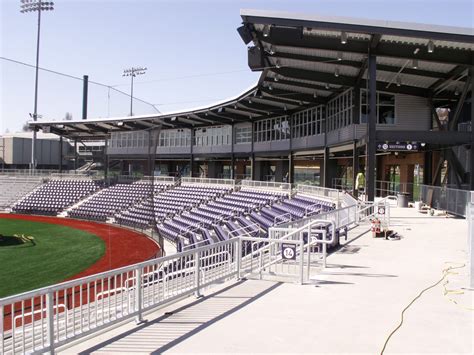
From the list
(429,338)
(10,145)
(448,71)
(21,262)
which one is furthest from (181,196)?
(10,145)

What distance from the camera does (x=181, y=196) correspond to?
127 ft

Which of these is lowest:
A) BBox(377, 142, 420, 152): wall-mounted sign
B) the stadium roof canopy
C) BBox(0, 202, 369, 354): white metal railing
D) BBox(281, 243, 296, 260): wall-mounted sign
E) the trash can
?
BBox(0, 202, 369, 354): white metal railing

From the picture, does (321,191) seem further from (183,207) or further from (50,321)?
(50,321)

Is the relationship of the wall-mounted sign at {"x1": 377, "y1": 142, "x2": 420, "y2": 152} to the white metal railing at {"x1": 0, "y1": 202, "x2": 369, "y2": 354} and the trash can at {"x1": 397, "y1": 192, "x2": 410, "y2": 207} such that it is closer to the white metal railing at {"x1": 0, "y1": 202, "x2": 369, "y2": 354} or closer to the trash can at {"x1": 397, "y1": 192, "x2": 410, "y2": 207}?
the trash can at {"x1": 397, "y1": 192, "x2": 410, "y2": 207}

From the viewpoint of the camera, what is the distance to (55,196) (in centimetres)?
4678

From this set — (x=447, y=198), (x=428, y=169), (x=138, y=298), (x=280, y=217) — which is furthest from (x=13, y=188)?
(x=138, y=298)

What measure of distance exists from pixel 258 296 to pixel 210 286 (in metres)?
1.20

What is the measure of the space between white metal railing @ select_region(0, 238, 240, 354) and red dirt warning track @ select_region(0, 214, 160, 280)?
8.00m

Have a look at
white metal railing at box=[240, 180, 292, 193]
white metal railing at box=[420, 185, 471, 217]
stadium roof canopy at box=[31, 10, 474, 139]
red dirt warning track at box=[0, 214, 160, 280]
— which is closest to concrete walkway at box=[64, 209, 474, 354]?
stadium roof canopy at box=[31, 10, 474, 139]

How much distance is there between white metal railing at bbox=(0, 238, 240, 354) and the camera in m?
5.31

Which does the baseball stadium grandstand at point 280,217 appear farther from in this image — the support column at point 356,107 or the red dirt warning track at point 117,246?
the red dirt warning track at point 117,246

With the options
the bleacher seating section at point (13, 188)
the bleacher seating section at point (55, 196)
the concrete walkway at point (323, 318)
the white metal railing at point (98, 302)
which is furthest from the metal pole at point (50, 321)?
the bleacher seating section at point (13, 188)

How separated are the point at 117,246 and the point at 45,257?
5.28m

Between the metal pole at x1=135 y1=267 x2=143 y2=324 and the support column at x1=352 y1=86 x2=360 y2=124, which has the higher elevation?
the support column at x1=352 y1=86 x2=360 y2=124
